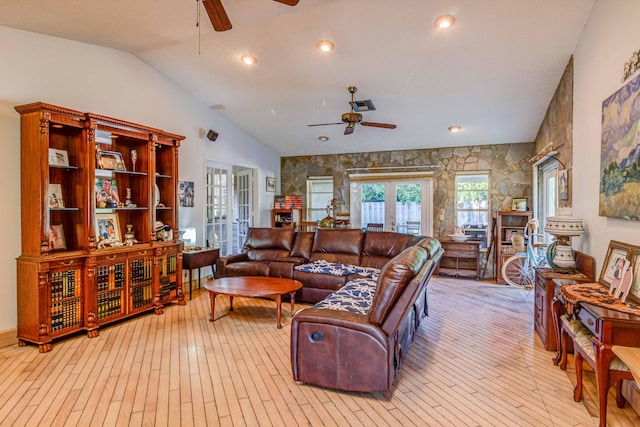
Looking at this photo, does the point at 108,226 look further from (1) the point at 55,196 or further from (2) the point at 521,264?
(2) the point at 521,264

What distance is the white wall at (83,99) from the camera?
331cm

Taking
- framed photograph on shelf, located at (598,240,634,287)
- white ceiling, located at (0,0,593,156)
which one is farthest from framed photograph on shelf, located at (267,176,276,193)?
framed photograph on shelf, located at (598,240,634,287)

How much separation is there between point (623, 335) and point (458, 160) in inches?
203

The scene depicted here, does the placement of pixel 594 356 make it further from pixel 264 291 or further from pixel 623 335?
pixel 264 291

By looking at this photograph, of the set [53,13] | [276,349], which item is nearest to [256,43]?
[53,13]

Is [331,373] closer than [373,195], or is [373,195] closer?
[331,373]

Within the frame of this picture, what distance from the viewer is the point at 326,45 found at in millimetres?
3822

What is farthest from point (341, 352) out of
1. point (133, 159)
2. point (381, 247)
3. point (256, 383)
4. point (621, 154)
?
point (133, 159)

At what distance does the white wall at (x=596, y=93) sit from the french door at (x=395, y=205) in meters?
3.32

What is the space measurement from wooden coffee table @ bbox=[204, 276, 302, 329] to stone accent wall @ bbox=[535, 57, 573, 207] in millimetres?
3358

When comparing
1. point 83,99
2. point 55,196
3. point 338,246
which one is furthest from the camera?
point 338,246

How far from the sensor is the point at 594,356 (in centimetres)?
206

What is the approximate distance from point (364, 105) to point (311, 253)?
7.67ft

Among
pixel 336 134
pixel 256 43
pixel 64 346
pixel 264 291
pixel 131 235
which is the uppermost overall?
pixel 256 43
